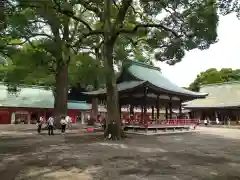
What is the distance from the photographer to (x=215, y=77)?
6631 cm

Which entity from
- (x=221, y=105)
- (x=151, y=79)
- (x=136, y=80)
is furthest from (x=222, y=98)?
(x=136, y=80)

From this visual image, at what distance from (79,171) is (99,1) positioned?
46.5 feet

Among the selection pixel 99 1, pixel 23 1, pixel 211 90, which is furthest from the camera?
pixel 211 90

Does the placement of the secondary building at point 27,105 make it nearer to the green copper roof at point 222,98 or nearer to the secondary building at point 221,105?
the secondary building at point 221,105

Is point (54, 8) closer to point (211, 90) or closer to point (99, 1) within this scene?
point (99, 1)

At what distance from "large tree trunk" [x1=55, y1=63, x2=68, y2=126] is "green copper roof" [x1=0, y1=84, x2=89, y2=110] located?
37.6 feet

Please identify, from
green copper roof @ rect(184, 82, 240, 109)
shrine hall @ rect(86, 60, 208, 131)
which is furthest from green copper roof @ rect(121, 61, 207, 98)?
green copper roof @ rect(184, 82, 240, 109)

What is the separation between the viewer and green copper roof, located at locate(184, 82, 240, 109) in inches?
1538

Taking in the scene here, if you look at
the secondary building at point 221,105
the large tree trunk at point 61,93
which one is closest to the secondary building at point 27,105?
the large tree trunk at point 61,93

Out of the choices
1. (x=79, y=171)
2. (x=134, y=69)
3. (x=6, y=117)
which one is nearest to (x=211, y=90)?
(x=134, y=69)

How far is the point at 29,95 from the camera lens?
125ft

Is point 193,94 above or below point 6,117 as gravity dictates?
above

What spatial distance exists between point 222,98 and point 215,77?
26.6m

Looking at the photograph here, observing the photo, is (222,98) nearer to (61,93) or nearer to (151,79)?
(151,79)
